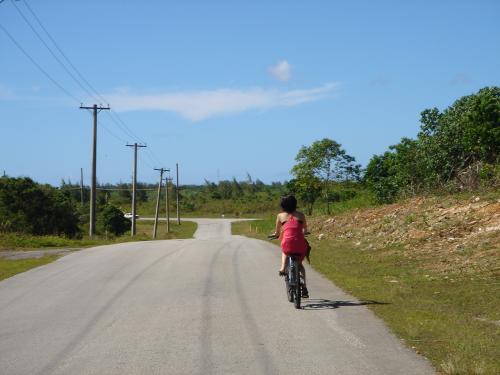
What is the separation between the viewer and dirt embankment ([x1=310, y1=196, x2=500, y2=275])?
15555 mm

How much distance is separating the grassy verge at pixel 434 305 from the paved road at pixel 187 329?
34 cm

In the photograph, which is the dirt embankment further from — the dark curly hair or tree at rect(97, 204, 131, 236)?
tree at rect(97, 204, 131, 236)

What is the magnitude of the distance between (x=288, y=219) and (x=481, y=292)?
12.6ft

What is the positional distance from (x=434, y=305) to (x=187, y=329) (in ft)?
14.4

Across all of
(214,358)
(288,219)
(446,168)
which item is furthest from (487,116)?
(214,358)

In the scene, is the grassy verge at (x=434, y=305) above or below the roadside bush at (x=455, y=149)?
below

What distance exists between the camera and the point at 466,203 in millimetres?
20953

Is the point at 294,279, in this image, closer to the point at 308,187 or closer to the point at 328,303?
the point at 328,303

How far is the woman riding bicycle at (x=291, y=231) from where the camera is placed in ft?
36.4

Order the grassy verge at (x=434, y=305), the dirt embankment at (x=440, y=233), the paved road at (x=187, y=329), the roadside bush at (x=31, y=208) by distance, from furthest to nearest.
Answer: the roadside bush at (x=31, y=208), the dirt embankment at (x=440, y=233), the grassy verge at (x=434, y=305), the paved road at (x=187, y=329)

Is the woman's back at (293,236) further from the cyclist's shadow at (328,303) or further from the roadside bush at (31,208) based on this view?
the roadside bush at (31,208)

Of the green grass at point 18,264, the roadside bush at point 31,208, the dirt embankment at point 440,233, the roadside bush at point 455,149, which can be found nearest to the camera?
the dirt embankment at point 440,233

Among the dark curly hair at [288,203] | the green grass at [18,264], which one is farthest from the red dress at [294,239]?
the green grass at [18,264]

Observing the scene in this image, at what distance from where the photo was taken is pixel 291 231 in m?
11.1
